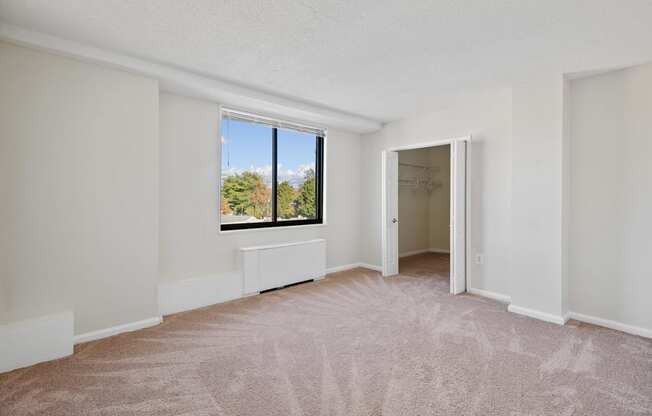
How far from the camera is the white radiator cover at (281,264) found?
3.94 meters

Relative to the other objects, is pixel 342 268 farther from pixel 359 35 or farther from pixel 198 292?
pixel 359 35

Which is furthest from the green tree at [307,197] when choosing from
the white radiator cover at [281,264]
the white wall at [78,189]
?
the white wall at [78,189]

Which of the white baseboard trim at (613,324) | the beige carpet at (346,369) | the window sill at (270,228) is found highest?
the window sill at (270,228)

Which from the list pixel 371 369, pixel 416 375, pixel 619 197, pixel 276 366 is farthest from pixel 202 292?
pixel 619 197

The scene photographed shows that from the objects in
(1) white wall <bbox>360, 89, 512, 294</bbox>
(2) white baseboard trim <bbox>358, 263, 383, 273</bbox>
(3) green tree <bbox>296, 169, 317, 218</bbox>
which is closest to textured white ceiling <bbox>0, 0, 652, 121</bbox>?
(1) white wall <bbox>360, 89, 512, 294</bbox>

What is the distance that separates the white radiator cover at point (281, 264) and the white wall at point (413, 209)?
7.96 feet

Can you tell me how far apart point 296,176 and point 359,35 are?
2.64 metres

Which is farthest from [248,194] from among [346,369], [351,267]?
[346,369]

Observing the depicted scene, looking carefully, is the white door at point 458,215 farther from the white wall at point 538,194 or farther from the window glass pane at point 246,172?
the window glass pane at point 246,172

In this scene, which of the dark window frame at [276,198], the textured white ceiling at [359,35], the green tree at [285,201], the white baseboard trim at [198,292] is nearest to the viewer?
the textured white ceiling at [359,35]

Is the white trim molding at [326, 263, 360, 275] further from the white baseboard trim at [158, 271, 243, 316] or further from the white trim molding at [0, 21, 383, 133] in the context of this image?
the white trim molding at [0, 21, 383, 133]

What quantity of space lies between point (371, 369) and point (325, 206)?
298 cm

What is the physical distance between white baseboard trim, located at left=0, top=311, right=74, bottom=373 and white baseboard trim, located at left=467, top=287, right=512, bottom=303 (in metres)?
4.03

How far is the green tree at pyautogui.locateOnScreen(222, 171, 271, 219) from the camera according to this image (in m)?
4.05
